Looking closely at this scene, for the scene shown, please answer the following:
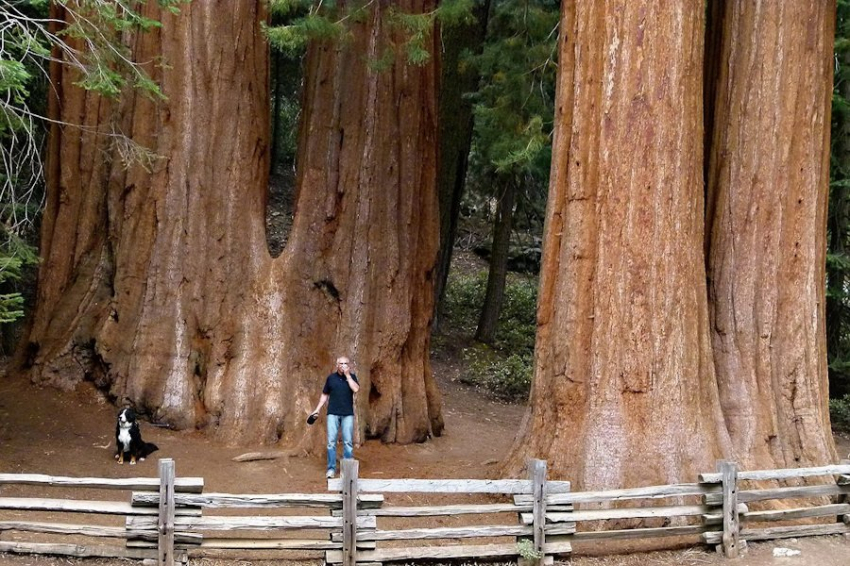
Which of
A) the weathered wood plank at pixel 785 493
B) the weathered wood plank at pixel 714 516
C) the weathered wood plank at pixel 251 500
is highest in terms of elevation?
the weathered wood plank at pixel 251 500

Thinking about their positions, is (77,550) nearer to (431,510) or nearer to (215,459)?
(431,510)

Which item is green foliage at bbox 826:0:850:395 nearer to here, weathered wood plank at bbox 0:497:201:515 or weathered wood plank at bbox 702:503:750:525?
weathered wood plank at bbox 702:503:750:525

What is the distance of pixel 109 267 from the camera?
1427 centimetres

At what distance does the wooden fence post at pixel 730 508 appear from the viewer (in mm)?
9344

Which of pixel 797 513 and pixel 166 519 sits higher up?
pixel 166 519

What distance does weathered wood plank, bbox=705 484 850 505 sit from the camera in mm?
9414

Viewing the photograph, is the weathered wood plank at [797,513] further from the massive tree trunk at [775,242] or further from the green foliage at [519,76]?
the green foliage at [519,76]

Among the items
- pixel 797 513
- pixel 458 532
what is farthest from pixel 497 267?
pixel 458 532

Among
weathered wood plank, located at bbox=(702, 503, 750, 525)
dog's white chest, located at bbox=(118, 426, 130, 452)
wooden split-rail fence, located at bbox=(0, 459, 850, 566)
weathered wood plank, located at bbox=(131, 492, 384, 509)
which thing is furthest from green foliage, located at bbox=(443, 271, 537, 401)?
weathered wood plank, located at bbox=(131, 492, 384, 509)

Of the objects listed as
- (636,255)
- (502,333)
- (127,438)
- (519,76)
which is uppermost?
(519,76)

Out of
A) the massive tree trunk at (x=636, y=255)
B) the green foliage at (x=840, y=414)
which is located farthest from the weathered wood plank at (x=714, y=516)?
the green foliage at (x=840, y=414)

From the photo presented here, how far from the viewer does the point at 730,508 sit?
9.41 meters

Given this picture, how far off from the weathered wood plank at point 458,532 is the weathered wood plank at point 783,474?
153cm

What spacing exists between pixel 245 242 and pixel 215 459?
3.32m
